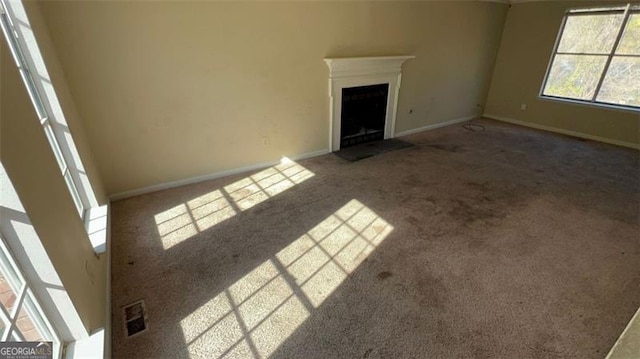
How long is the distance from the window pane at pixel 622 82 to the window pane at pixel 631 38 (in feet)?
0.37

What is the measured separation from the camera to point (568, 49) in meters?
5.03

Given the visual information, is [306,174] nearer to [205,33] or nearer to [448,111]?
[205,33]

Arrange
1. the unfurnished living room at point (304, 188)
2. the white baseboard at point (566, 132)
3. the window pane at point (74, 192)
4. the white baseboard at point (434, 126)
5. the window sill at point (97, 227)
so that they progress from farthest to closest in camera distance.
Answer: the white baseboard at point (434, 126), the white baseboard at point (566, 132), the window pane at point (74, 192), the window sill at point (97, 227), the unfurnished living room at point (304, 188)

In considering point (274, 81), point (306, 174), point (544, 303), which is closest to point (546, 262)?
point (544, 303)

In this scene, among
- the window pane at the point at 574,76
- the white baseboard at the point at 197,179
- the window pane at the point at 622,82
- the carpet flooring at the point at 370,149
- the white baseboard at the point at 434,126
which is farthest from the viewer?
the white baseboard at the point at 434,126

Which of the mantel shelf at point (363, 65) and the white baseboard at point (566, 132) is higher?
the mantel shelf at point (363, 65)

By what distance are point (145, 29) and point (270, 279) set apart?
247 cm

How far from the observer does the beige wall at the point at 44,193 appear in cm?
103

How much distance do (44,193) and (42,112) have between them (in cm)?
104

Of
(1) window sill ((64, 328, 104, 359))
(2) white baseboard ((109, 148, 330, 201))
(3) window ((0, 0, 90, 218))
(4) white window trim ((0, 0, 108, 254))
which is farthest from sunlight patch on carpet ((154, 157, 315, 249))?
(1) window sill ((64, 328, 104, 359))

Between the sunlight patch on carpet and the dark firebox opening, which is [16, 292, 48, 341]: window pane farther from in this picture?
the dark firebox opening

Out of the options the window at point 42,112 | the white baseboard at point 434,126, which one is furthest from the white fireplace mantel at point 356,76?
the window at point 42,112

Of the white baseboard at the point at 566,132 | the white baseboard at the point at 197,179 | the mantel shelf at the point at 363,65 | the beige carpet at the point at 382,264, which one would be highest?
the mantel shelf at the point at 363,65

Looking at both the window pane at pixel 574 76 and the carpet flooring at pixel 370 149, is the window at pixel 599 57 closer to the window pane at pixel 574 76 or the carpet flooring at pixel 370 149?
the window pane at pixel 574 76
